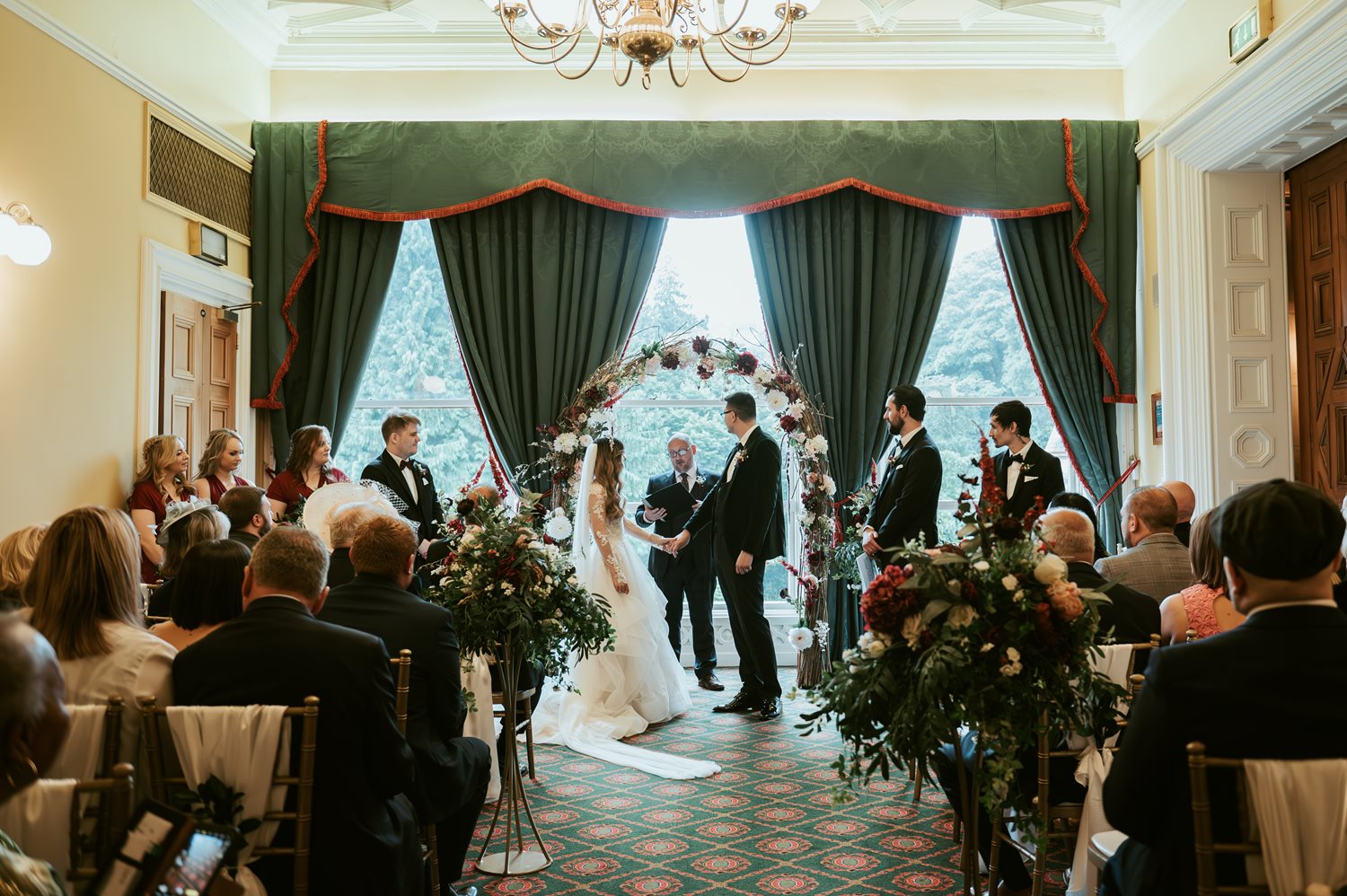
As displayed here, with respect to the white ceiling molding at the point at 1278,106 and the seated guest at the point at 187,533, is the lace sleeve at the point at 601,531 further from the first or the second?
the white ceiling molding at the point at 1278,106

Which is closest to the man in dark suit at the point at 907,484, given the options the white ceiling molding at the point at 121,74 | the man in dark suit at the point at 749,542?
the man in dark suit at the point at 749,542

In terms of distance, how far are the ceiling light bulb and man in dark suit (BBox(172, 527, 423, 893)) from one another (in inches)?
131

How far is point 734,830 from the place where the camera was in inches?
171

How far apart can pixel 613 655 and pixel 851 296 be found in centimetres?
316

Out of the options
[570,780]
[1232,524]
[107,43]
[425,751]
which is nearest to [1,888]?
[425,751]

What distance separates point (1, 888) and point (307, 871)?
1.19 m

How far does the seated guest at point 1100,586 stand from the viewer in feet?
11.0

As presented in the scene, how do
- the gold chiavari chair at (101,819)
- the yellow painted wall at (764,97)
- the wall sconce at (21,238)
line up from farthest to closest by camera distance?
the yellow painted wall at (764,97) → the wall sconce at (21,238) → the gold chiavari chair at (101,819)

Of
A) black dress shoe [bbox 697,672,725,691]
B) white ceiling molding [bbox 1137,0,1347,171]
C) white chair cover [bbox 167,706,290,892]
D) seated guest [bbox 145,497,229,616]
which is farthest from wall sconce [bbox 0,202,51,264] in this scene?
white ceiling molding [bbox 1137,0,1347,171]

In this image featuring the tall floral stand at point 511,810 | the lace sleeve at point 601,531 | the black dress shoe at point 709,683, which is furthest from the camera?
the black dress shoe at point 709,683

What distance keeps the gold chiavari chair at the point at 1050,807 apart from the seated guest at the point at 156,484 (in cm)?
461

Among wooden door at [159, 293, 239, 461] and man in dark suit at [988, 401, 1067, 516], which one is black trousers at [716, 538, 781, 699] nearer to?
man in dark suit at [988, 401, 1067, 516]

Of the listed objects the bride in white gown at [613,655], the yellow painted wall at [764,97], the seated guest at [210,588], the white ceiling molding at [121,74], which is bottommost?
the bride in white gown at [613,655]

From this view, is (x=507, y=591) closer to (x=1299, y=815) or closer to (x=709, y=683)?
(x=1299, y=815)
